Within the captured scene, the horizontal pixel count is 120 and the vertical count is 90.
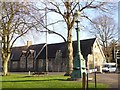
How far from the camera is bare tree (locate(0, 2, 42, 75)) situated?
29625 millimetres

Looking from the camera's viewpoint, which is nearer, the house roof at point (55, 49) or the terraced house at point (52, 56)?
the terraced house at point (52, 56)

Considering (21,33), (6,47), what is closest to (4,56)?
(6,47)

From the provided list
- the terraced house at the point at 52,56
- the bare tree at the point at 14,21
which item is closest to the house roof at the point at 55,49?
the terraced house at the point at 52,56

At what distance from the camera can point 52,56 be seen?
226 ft

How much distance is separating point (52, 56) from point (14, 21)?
35.5 meters

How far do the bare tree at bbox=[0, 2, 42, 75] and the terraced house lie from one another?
2041 cm

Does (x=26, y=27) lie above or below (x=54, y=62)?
above

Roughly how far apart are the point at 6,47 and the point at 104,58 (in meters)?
31.6

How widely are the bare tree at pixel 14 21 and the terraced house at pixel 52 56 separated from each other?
20.4m

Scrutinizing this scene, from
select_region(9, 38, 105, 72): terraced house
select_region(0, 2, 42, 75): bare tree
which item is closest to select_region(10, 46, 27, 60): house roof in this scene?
select_region(9, 38, 105, 72): terraced house

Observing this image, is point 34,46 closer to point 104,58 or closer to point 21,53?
point 21,53

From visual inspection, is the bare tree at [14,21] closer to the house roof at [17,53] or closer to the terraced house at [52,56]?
the terraced house at [52,56]

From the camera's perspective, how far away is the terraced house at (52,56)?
61.9 m

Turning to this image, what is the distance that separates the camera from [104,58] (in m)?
63.9
